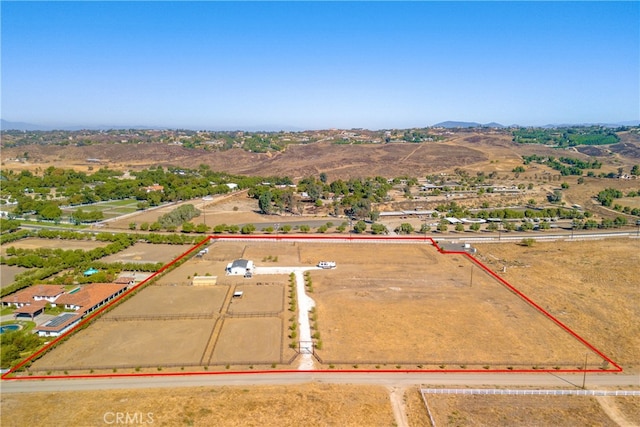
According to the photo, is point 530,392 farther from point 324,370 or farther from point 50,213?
point 50,213

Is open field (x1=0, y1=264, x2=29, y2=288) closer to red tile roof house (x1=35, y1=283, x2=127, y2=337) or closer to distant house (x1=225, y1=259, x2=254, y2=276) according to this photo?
red tile roof house (x1=35, y1=283, x2=127, y2=337)

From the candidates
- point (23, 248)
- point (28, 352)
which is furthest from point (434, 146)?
point (28, 352)

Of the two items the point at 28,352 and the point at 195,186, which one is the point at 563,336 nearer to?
the point at 28,352

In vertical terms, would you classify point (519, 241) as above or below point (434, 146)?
below

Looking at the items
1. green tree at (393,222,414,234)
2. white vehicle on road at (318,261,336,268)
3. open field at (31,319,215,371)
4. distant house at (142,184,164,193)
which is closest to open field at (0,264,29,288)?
open field at (31,319,215,371)

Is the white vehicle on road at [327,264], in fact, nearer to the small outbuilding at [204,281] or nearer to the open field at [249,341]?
the small outbuilding at [204,281]

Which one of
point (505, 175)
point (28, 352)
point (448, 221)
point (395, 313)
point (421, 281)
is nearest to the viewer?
point (28, 352)

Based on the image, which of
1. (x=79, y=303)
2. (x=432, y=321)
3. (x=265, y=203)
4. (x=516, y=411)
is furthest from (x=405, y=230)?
(x=79, y=303)
